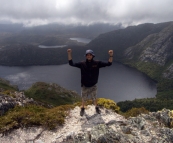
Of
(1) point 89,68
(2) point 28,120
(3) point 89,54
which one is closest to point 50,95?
(2) point 28,120

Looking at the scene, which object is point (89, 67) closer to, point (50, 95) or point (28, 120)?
point (28, 120)

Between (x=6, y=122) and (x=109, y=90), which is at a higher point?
(x=6, y=122)

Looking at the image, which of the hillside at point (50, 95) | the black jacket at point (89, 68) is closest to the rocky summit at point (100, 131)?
the black jacket at point (89, 68)

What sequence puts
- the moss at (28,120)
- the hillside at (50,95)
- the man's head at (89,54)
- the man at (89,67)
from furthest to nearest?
the hillside at (50,95)
the man at (89,67)
the man's head at (89,54)
the moss at (28,120)

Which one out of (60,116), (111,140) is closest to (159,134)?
(111,140)

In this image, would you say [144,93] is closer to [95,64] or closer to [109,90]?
[109,90]

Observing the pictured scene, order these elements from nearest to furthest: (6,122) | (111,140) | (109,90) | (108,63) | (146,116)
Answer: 1. (111,140)
2. (6,122)
3. (108,63)
4. (146,116)
5. (109,90)

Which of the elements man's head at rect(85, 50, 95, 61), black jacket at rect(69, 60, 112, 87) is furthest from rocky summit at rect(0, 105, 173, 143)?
man's head at rect(85, 50, 95, 61)

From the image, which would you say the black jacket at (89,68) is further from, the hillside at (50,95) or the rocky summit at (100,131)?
the hillside at (50,95)
